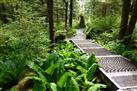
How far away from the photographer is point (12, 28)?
8336 mm

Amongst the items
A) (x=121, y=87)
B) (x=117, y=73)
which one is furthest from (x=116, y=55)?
(x=121, y=87)

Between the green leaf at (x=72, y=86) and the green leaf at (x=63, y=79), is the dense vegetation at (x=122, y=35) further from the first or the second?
the green leaf at (x=72, y=86)

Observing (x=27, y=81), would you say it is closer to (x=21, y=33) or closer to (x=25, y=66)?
(x=25, y=66)

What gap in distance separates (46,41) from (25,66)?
4.53 ft

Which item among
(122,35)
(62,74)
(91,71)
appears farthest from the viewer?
(122,35)

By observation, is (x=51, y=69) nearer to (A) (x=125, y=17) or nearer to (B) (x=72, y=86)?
(B) (x=72, y=86)

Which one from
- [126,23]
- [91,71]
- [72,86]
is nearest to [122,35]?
[126,23]

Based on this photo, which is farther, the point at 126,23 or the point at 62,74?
the point at 126,23

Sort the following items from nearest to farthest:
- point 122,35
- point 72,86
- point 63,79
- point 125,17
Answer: point 72,86 → point 63,79 → point 125,17 → point 122,35

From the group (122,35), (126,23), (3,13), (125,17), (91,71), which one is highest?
(125,17)

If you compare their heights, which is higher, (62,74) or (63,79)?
(63,79)

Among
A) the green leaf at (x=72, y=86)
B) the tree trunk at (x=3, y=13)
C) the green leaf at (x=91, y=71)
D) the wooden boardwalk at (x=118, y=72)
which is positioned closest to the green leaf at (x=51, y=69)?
the green leaf at (x=91, y=71)

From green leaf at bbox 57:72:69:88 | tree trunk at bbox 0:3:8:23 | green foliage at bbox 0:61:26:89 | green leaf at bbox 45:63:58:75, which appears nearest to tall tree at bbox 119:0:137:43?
green leaf at bbox 45:63:58:75

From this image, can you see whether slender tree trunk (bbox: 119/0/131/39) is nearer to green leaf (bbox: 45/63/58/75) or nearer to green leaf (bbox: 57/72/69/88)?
green leaf (bbox: 45/63/58/75)
